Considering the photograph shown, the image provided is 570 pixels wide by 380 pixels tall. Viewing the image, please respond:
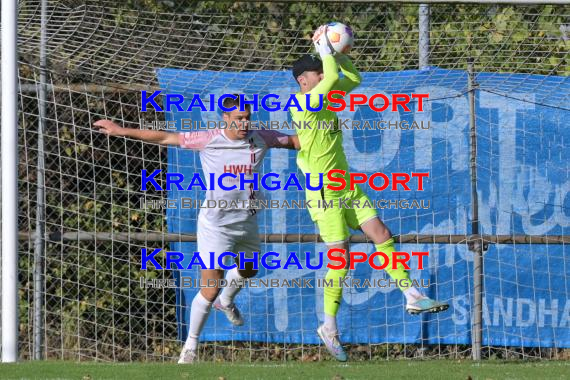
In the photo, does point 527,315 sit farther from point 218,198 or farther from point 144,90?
point 144,90

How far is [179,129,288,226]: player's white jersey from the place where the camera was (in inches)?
325

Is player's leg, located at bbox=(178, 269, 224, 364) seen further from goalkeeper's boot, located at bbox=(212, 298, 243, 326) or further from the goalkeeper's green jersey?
the goalkeeper's green jersey

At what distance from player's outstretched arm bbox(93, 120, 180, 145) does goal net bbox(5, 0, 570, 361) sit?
1260mm

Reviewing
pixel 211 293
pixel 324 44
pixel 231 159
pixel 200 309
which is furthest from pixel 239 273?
pixel 324 44

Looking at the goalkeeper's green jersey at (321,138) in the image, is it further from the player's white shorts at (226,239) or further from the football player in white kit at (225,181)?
the player's white shorts at (226,239)

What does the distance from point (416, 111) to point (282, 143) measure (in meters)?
1.83

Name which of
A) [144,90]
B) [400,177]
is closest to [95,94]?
[144,90]

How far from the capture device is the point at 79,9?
8.64 metres

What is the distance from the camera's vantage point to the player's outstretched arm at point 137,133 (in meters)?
7.72

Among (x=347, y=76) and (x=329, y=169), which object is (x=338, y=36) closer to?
(x=347, y=76)

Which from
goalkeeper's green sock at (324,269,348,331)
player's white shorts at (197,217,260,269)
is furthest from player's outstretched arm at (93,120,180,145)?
goalkeeper's green sock at (324,269,348,331)

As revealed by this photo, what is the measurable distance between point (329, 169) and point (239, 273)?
1.04m

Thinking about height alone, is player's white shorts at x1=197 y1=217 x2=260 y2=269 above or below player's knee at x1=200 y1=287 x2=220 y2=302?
above

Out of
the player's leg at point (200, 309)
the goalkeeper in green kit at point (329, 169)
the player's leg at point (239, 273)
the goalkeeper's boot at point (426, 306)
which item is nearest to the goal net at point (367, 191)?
the player's leg at point (239, 273)
